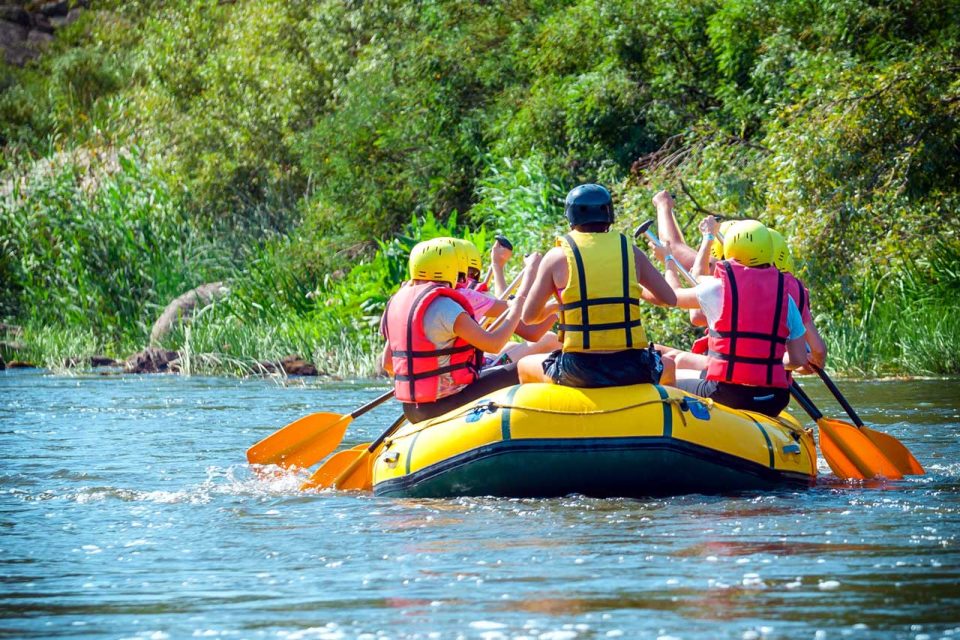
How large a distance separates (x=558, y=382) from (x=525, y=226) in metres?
11.1

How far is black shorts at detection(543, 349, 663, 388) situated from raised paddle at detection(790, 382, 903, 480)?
41.6 inches

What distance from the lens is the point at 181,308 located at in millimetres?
19094

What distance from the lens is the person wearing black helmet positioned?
6.45 m

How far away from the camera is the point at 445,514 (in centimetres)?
623

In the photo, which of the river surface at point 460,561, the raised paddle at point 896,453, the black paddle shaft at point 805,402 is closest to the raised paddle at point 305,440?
the river surface at point 460,561

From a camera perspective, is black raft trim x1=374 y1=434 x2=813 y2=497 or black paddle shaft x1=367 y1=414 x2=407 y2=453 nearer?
black raft trim x1=374 y1=434 x2=813 y2=497

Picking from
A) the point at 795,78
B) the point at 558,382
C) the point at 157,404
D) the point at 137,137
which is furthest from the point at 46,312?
the point at 558,382

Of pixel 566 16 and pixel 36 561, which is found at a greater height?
pixel 566 16

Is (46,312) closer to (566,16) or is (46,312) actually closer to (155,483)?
(566,16)

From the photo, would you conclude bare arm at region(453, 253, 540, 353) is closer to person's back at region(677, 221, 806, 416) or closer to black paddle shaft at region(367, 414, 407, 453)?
black paddle shaft at region(367, 414, 407, 453)

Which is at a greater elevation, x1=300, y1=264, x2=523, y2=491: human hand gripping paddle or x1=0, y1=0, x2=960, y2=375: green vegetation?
x1=0, y1=0, x2=960, y2=375: green vegetation

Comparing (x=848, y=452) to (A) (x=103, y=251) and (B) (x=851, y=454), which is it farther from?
(A) (x=103, y=251)

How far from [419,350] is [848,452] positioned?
2.12 meters

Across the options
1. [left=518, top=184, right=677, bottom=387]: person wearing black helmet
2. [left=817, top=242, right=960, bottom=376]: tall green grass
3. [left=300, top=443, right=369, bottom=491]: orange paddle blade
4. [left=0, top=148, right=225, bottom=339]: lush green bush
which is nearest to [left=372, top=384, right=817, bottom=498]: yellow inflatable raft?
[left=518, top=184, right=677, bottom=387]: person wearing black helmet
